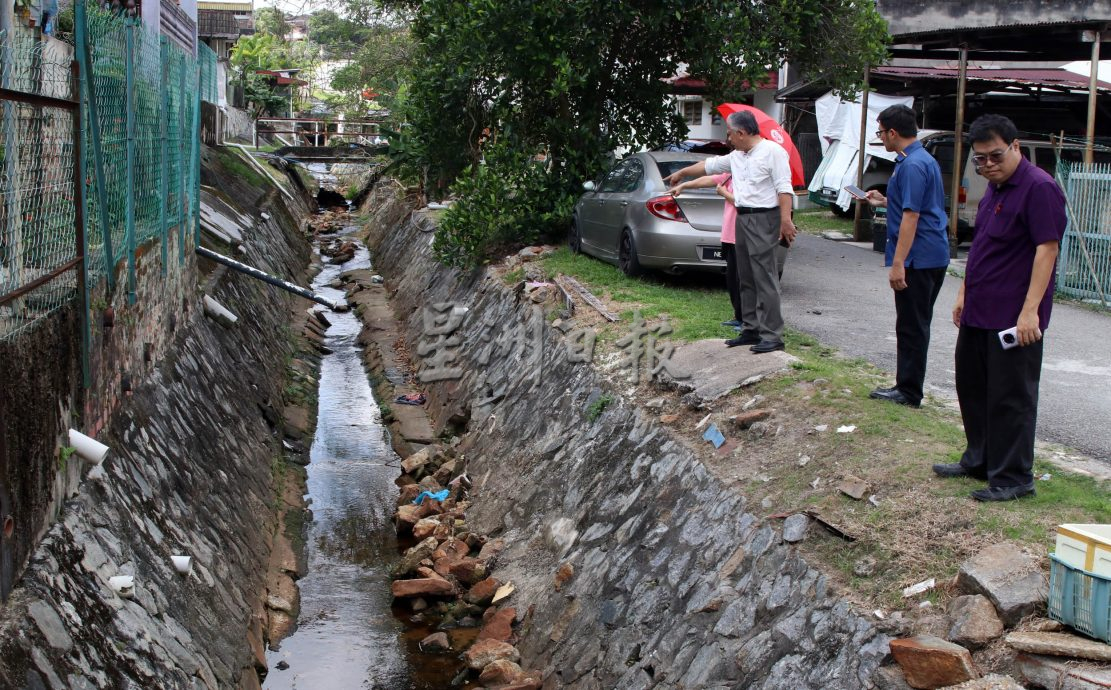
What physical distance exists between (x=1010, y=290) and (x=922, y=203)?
1.44 m

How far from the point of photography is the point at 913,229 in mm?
6469

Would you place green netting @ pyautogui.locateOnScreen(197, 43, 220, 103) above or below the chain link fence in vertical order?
above

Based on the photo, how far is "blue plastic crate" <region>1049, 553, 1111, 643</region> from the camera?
3.95m

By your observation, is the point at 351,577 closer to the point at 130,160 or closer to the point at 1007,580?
the point at 130,160

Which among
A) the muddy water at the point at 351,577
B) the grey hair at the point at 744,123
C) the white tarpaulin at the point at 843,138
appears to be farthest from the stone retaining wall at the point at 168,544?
the white tarpaulin at the point at 843,138

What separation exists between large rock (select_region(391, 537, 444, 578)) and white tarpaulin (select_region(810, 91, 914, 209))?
1486 centimetres

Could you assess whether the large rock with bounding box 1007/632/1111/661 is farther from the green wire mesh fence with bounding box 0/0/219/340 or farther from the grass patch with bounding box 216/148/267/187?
the grass patch with bounding box 216/148/267/187

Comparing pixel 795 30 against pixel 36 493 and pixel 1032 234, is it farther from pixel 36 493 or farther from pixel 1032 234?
pixel 36 493

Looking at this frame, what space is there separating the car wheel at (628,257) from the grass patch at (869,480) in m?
3.12

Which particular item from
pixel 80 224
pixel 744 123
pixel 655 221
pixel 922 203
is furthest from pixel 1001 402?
pixel 655 221

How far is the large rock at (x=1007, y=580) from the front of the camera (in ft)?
14.1

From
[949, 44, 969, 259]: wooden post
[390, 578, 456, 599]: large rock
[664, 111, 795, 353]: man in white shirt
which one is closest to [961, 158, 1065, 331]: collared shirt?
[664, 111, 795, 353]: man in white shirt

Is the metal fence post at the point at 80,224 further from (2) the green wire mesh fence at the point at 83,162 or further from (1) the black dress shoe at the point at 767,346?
(1) the black dress shoe at the point at 767,346

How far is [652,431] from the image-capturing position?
7.75 metres
